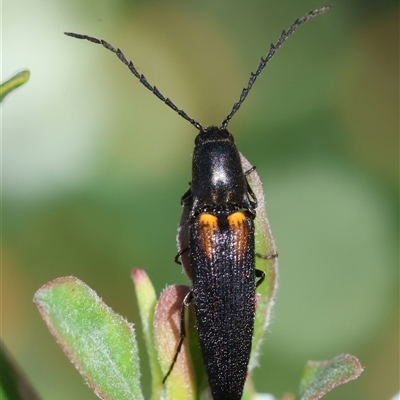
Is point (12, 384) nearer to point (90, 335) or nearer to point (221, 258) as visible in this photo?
point (90, 335)

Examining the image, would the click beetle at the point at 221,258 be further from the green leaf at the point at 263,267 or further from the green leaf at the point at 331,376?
the green leaf at the point at 331,376

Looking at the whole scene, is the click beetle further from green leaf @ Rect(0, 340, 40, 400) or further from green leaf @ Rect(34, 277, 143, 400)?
green leaf @ Rect(0, 340, 40, 400)

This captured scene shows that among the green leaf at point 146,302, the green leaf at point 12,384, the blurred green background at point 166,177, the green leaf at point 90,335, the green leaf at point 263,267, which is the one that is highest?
the blurred green background at point 166,177

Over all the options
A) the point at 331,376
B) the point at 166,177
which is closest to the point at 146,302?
the point at 331,376

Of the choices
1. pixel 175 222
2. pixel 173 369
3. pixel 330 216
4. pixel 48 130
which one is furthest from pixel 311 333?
pixel 173 369

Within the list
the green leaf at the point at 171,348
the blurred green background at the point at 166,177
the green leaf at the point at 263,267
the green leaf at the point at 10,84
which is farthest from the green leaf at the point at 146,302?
the blurred green background at the point at 166,177

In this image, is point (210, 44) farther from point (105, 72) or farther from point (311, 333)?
point (311, 333)
